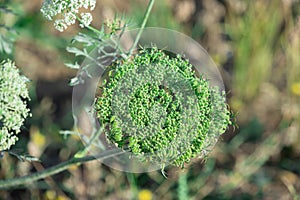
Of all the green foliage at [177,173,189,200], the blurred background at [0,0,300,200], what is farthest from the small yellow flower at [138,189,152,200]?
the green foliage at [177,173,189,200]

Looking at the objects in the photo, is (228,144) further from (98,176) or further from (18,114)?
(18,114)

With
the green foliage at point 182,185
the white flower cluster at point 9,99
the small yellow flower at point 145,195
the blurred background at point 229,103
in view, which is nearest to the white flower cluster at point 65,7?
the white flower cluster at point 9,99

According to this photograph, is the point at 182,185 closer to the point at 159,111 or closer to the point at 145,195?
the point at 145,195

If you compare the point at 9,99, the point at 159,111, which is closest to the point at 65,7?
the point at 9,99

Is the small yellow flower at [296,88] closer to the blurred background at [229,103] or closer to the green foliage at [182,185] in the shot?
the blurred background at [229,103]

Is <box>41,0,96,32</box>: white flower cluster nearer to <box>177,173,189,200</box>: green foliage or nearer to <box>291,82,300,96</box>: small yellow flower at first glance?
<box>177,173,189,200</box>: green foliage

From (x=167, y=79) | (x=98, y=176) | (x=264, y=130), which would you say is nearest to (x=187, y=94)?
(x=167, y=79)

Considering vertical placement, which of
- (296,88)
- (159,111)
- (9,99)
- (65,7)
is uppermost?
(65,7)
